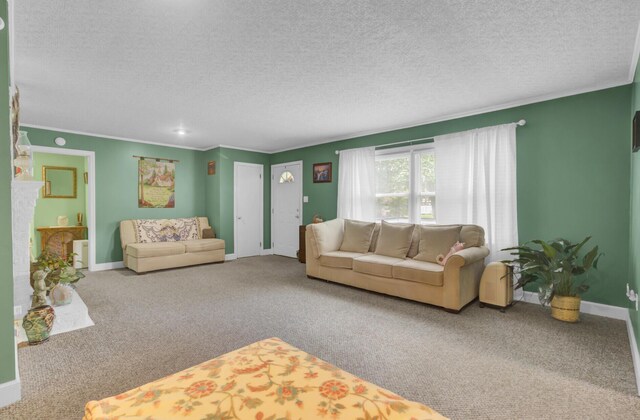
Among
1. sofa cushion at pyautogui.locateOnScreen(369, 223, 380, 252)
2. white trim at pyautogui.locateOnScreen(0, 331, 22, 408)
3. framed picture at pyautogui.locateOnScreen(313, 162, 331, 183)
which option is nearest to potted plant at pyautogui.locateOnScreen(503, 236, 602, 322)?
sofa cushion at pyautogui.locateOnScreen(369, 223, 380, 252)

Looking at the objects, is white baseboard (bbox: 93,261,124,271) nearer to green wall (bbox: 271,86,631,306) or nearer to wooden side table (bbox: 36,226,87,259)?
wooden side table (bbox: 36,226,87,259)

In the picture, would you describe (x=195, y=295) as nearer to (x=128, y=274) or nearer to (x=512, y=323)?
(x=128, y=274)

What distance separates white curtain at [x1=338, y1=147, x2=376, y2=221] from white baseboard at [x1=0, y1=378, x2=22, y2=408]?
14.7ft

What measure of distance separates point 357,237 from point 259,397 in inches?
150

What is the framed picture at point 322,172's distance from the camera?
20.2 feet

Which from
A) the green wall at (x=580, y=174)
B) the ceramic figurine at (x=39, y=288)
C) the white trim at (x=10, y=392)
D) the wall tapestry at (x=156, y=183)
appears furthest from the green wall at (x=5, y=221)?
the green wall at (x=580, y=174)

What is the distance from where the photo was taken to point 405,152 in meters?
→ 4.99

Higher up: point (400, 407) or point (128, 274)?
point (400, 407)

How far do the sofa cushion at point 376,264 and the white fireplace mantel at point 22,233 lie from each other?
3520mm

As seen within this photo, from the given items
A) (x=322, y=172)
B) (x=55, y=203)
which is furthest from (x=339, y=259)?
(x=55, y=203)

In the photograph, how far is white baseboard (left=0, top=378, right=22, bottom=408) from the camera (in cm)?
184

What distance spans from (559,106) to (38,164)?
877 centimetres

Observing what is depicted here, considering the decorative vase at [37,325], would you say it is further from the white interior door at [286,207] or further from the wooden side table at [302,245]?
the white interior door at [286,207]

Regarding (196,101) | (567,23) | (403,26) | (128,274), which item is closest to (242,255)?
(128,274)
